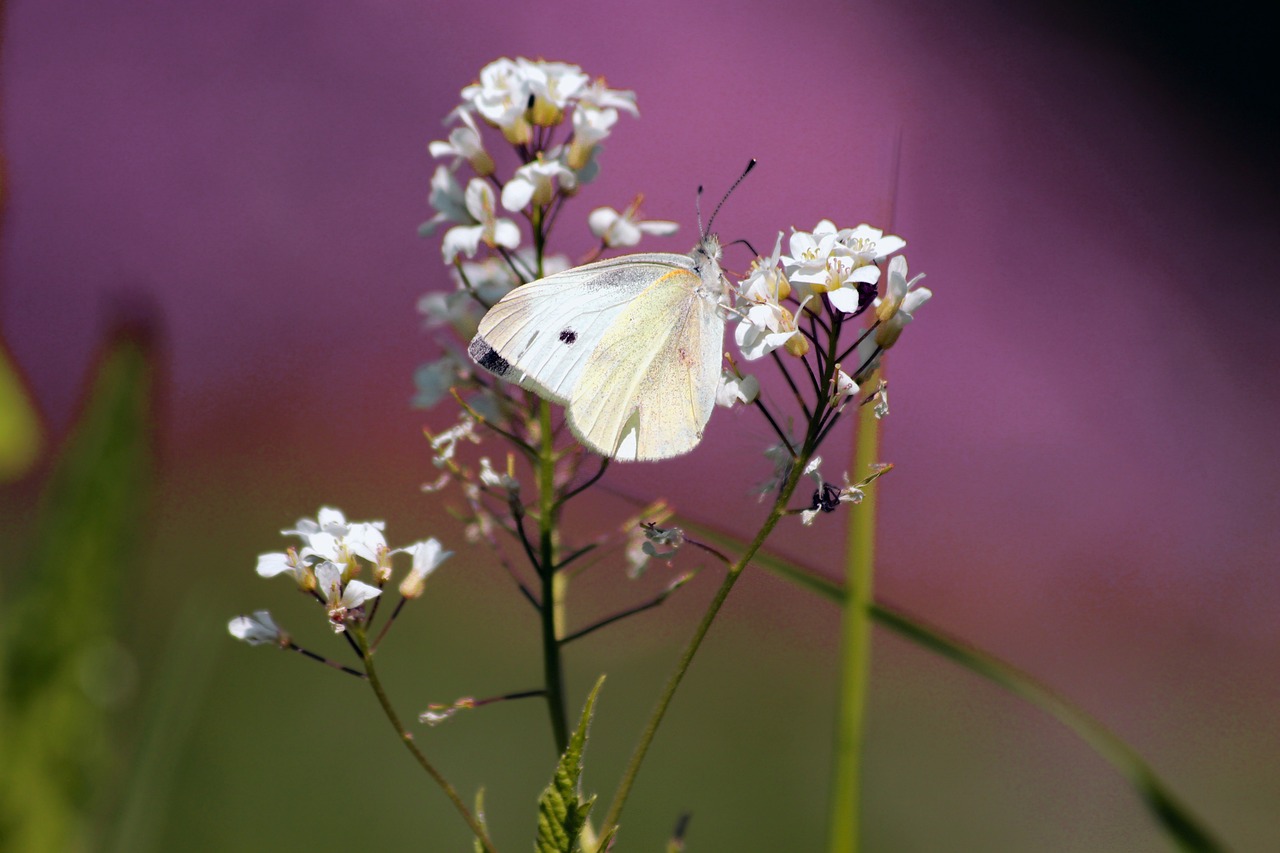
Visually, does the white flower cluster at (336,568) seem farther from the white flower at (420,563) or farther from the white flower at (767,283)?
the white flower at (767,283)

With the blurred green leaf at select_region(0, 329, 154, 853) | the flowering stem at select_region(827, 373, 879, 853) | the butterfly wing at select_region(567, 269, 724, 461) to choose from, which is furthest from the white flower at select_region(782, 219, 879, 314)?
the blurred green leaf at select_region(0, 329, 154, 853)

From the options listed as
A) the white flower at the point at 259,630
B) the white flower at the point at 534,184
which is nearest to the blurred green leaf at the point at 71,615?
the white flower at the point at 259,630

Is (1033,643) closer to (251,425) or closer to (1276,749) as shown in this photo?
(1276,749)

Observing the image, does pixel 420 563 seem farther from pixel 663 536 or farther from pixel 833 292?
pixel 833 292

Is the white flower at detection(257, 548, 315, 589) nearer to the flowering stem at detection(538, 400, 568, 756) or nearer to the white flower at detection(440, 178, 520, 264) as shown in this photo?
the flowering stem at detection(538, 400, 568, 756)

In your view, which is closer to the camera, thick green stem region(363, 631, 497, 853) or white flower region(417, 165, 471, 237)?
thick green stem region(363, 631, 497, 853)

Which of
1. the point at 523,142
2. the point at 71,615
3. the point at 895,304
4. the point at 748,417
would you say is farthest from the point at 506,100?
the point at 748,417

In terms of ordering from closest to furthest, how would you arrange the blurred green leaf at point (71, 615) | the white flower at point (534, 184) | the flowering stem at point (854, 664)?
the flowering stem at point (854, 664)
the white flower at point (534, 184)
the blurred green leaf at point (71, 615)
